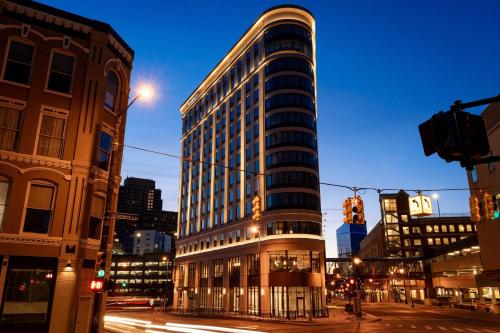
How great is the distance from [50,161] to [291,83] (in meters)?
49.4

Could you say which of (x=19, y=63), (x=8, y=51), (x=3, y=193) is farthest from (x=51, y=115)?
(x=3, y=193)

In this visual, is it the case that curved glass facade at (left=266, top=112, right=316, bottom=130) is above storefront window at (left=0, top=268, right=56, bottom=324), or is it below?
above

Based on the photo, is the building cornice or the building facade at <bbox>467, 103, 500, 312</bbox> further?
the building cornice

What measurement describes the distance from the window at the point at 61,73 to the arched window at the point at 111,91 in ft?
7.23

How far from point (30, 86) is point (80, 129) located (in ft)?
10.7

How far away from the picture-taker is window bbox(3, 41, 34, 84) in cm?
2009

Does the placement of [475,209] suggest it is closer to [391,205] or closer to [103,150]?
[103,150]

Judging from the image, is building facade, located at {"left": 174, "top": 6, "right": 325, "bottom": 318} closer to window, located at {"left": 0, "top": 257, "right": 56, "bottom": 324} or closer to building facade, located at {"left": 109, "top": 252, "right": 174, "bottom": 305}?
window, located at {"left": 0, "top": 257, "right": 56, "bottom": 324}

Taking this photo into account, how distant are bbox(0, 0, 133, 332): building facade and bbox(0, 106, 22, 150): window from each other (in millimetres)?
43

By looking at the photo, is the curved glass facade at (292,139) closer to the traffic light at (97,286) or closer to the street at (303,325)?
the street at (303,325)

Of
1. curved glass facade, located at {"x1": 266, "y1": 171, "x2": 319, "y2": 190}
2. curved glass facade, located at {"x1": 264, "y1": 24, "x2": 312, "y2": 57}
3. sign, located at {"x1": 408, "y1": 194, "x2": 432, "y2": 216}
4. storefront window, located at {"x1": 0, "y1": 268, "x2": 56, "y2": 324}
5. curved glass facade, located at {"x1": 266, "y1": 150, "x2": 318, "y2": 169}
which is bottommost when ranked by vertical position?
storefront window, located at {"x1": 0, "y1": 268, "x2": 56, "y2": 324}

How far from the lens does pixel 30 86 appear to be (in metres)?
20.2

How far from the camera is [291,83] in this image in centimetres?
6412

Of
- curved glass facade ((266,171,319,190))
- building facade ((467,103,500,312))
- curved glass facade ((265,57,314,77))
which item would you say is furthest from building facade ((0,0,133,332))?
curved glass facade ((265,57,314,77))
